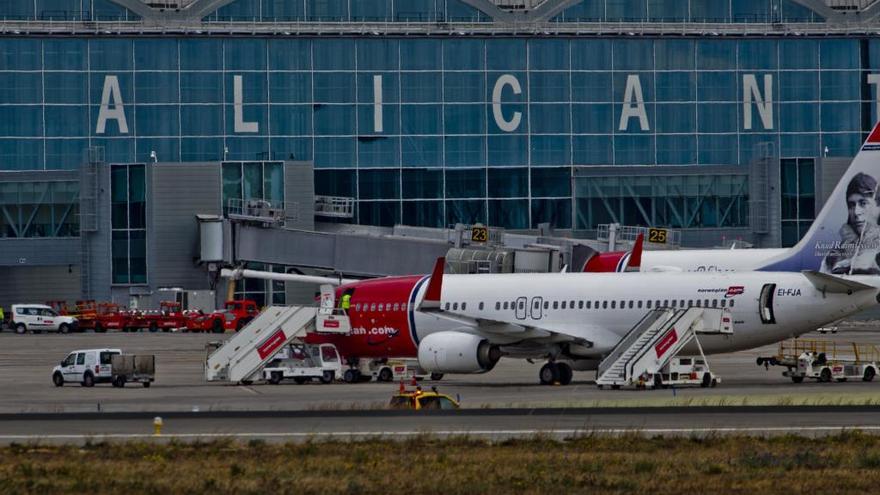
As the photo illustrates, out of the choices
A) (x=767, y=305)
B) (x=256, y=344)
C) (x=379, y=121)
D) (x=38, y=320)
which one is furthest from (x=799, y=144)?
(x=256, y=344)

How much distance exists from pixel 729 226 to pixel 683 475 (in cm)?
9059

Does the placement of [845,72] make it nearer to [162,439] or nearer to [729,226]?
[729,226]

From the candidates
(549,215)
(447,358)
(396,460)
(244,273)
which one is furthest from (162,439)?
(549,215)

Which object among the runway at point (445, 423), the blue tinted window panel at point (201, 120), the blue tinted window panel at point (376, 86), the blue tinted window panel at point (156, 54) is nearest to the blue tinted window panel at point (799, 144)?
the blue tinted window panel at point (376, 86)

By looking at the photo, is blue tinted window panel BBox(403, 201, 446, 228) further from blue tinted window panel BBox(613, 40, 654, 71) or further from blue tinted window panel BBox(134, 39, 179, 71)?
blue tinted window panel BBox(134, 39, 179, 71)

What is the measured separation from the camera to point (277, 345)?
5759 cm

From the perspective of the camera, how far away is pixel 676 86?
116m

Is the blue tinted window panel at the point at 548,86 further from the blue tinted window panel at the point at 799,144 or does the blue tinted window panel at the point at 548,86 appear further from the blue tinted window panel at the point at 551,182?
the blue tinted window panel at the point at 799,144

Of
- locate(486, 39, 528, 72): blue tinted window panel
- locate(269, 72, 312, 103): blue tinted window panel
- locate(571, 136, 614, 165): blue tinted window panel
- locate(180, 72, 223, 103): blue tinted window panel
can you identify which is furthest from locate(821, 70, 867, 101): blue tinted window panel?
locate(180, 72, 223, 103): blue tinted window panel

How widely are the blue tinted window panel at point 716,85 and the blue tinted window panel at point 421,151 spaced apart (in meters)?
18.1

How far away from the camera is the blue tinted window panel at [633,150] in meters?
116

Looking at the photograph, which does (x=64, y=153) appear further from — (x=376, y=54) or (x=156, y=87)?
(x=376, y=54)

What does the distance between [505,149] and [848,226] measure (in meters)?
58.1

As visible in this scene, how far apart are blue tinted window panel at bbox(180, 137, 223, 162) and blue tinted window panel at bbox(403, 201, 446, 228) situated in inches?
504
